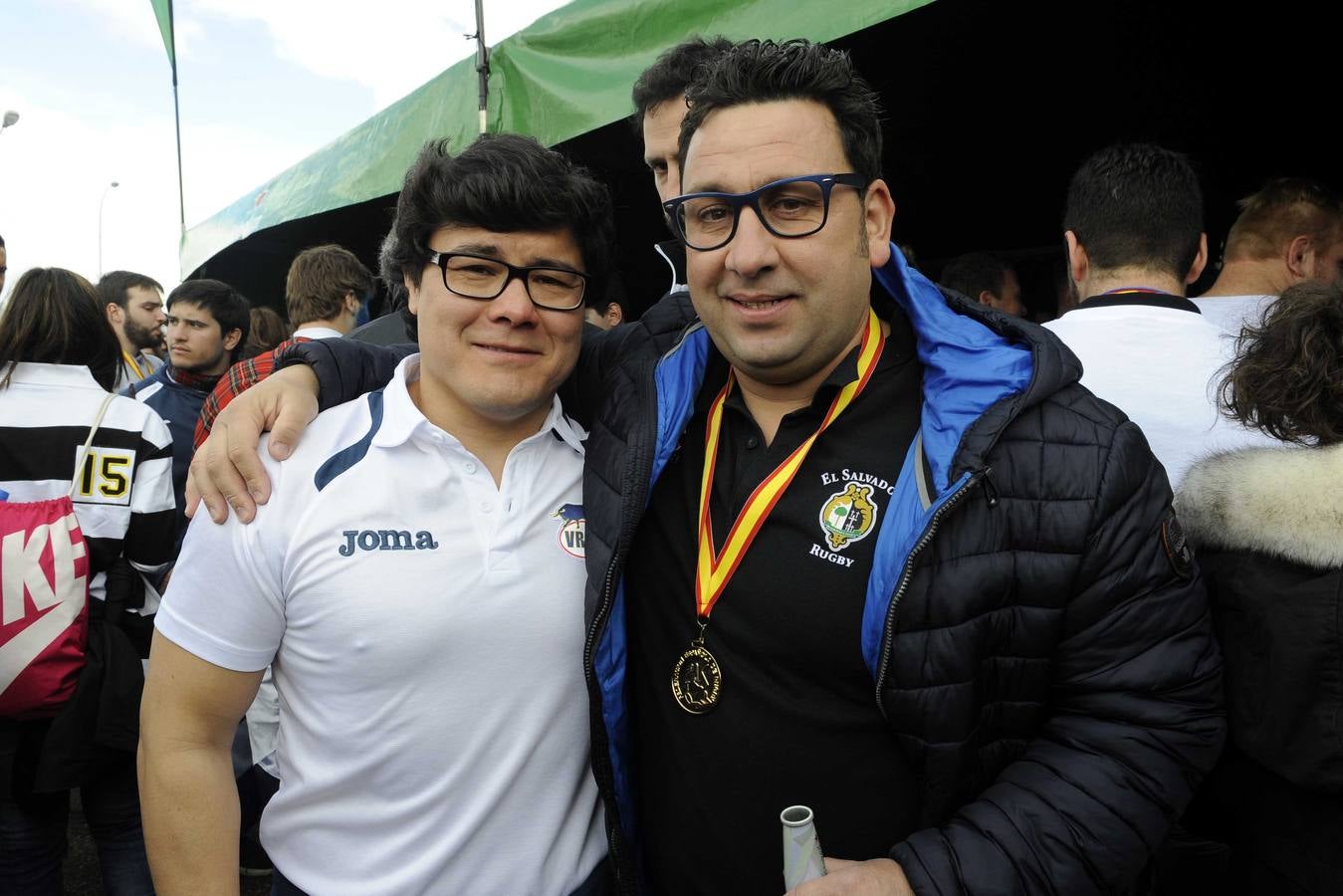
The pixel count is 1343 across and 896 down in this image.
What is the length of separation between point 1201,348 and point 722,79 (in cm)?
151

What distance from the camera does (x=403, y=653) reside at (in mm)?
1562

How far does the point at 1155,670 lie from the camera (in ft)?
4.69

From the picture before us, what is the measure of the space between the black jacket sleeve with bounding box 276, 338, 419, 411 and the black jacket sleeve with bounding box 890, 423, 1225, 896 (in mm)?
1481

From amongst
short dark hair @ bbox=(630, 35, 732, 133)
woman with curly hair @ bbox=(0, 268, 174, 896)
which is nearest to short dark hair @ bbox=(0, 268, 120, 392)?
woman with curly hair @ bbox=(0, 268, 174, 896)

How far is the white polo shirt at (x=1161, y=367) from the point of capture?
215 centimetres

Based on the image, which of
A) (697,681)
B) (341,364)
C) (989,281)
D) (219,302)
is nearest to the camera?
(697,681)

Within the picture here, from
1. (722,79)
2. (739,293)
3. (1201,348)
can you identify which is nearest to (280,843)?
(739,293)

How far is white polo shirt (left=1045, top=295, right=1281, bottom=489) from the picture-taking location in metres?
2.15

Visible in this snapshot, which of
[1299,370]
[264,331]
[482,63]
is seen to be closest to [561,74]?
[482,63]

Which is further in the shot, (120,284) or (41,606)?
(120,284)

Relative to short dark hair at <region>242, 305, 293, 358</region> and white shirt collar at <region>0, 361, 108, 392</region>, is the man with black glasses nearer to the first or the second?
white shirt collar at <region>0, 361, 108, 392</region>

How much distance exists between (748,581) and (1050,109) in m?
4.30

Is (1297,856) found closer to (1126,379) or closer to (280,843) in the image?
(1126,379)

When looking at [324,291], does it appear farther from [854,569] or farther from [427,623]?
[854,569]
